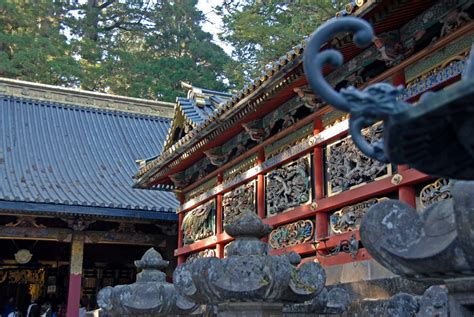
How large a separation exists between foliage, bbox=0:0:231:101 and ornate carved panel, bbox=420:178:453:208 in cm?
2343

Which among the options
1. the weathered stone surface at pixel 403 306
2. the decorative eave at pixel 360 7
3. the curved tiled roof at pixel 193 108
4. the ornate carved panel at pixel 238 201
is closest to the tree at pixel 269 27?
the curved tiled roof at pixel 193 108

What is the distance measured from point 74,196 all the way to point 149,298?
920 cm

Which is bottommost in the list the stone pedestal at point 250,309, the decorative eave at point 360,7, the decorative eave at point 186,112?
the stone pedestal at point 250,309

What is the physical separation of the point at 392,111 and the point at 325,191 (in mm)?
6205

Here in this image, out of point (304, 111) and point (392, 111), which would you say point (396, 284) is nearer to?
point (304, 111)

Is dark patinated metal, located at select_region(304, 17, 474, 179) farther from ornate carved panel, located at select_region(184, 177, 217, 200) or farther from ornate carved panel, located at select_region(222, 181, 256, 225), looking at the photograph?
ornate carved panel, located at select_region(184, 177, 217, 200)

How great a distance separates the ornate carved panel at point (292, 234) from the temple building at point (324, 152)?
16 mm

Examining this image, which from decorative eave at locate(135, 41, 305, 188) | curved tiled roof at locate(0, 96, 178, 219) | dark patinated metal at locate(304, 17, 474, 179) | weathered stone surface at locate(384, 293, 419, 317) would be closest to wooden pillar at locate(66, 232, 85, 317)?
curved tiled roof at locate(0, 96, 178, 219)

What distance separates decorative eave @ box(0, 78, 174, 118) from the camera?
20.2m

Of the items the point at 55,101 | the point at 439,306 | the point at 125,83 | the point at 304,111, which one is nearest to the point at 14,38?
the point at 125,83

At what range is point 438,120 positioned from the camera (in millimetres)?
1892

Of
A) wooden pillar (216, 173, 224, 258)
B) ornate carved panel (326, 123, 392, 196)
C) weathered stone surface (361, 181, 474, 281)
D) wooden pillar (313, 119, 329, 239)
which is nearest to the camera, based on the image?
weathered stone surface (361, 181, 474, 281)

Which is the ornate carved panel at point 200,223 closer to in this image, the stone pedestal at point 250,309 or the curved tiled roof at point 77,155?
the curved tiled roof at point 77,155

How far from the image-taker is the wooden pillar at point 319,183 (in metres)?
8.01
